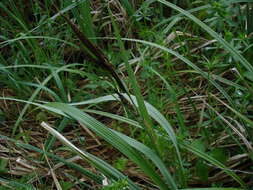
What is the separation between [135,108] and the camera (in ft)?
4.56

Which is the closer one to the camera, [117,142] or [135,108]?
[117,142]

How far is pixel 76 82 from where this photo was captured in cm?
204

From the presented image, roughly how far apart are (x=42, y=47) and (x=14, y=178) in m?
0.73

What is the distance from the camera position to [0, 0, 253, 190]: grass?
4.27ft

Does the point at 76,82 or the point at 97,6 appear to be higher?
the point at 97,6

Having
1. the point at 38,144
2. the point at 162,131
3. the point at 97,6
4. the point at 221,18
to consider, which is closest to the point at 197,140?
the point at 162,131

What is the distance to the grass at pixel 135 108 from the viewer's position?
1301 mm

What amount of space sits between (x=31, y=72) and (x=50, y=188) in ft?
2.09

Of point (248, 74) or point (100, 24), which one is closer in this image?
point (248, 74)

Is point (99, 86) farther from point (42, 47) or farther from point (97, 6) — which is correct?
point (97, 6)

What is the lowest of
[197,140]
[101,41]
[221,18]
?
[197,140]

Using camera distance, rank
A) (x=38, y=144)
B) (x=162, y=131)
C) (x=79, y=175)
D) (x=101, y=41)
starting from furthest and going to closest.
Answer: (x=101, y=41), (x=38, y=144), (x=79, y=175), (x=162, y=131)

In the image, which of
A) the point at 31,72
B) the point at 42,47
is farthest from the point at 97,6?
the point at 31,72

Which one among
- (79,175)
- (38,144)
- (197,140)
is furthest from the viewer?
(38,144)
